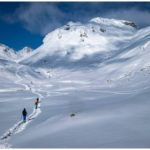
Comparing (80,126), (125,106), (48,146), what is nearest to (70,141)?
(48,146)

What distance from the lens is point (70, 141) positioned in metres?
20.4

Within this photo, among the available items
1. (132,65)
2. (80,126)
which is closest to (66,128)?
(80,126)

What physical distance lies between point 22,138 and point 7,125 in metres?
8.07

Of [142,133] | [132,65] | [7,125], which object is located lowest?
[142,133]

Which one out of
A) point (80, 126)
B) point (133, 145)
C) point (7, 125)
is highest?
point (7, 125)

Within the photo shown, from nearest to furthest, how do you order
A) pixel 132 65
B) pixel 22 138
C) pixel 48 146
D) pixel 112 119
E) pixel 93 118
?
pixel 48 146
pixel 22 138
pixel 112 119
pixel 93 118
pixel 132 65

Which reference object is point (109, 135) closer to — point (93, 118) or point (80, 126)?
point (80, 126)

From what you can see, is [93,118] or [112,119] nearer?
[112,119]

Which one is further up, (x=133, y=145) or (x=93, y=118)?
(x=93, y=118)

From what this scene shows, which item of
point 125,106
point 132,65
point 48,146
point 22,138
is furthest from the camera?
point 132,65

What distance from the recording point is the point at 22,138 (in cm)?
2419

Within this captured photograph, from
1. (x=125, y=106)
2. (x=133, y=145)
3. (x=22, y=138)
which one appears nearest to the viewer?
(x=133, y=145)

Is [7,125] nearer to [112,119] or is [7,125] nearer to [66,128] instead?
[66,128]

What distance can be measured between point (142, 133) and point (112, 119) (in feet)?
18.9
